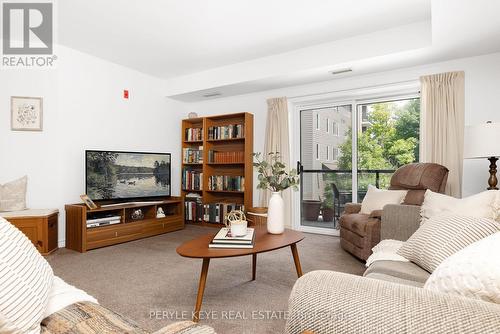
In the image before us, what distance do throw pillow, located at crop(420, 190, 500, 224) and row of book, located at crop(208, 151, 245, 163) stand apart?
10.0ft

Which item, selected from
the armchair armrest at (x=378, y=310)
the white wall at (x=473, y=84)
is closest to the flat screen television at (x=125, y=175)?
the white wall at (x=473, y=84)

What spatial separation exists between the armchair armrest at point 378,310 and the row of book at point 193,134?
4650mm

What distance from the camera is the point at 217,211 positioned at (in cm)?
478

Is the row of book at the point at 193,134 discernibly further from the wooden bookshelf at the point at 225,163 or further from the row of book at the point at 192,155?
the row of book at the point at 192,155

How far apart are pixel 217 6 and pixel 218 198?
3.21 meters

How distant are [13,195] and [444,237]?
163 inches

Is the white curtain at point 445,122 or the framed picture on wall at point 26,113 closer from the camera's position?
the white curtain at point 445,122

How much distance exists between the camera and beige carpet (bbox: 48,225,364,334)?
75.0 inches

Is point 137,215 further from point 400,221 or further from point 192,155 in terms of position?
point 400,221

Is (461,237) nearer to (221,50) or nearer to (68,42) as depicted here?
(221,50)

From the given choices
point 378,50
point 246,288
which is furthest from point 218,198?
point 378,50

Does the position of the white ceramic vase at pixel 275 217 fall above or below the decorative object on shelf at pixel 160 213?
above

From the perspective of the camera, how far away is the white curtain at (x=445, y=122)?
3.37 meters

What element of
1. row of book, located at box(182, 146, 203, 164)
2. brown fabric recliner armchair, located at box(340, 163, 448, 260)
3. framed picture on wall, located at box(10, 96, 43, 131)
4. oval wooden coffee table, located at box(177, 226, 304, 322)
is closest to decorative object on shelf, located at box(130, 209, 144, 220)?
row of book, located at box(182, 146, 203, 164)
